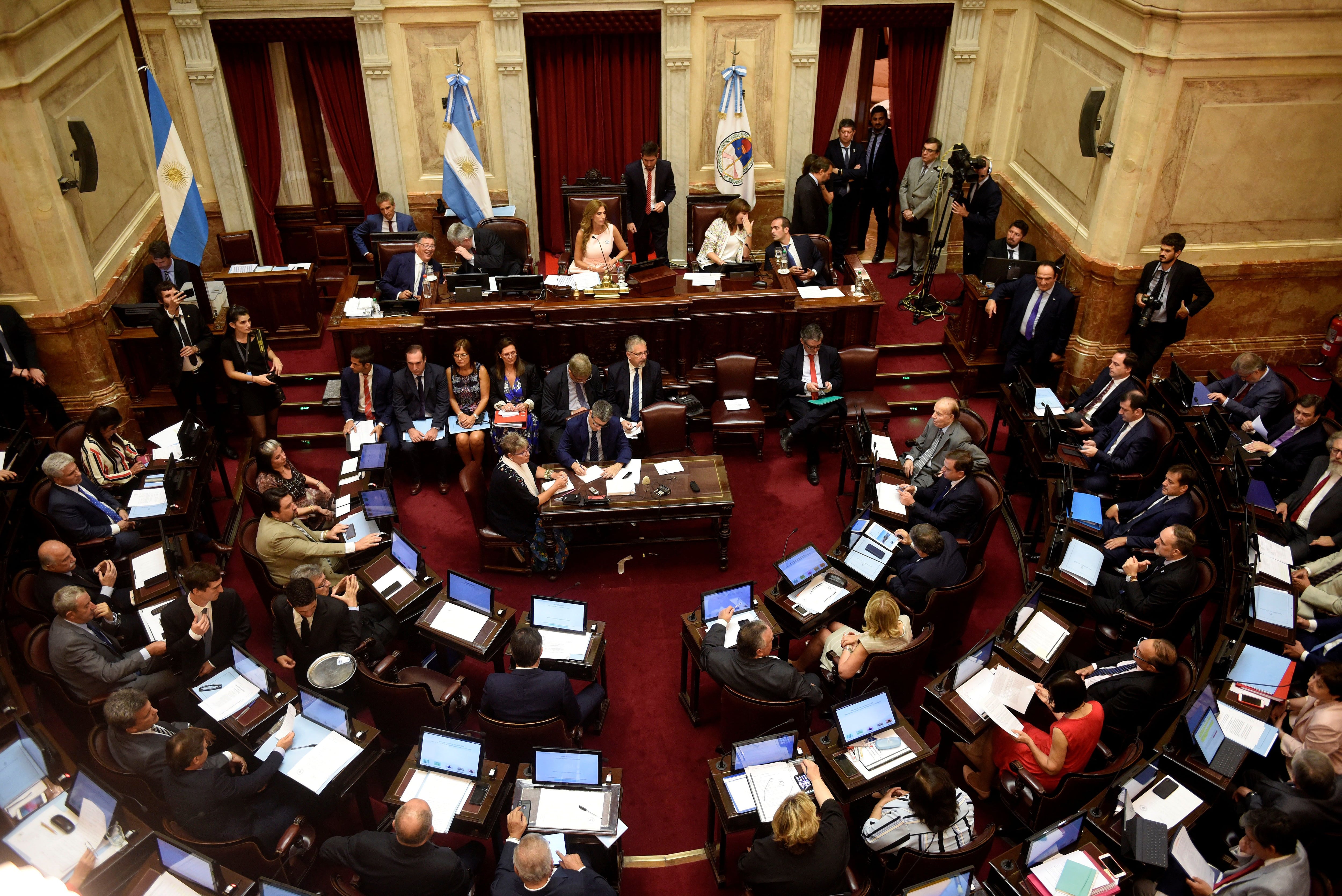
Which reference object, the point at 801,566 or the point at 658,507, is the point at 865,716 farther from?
Result: the point at 658,507

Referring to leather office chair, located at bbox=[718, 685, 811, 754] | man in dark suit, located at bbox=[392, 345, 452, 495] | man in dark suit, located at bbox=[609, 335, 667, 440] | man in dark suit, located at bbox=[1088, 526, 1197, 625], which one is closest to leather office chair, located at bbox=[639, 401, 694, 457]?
man in dark suit, located at bbox=[609, 335, 667, 440]

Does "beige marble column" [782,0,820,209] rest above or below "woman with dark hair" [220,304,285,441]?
above

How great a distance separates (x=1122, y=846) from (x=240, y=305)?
319 inches

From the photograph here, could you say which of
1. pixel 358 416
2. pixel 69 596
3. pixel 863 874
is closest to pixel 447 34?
pixel 358 416

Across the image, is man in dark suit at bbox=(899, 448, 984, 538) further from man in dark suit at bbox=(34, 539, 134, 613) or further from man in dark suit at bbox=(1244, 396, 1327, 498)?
man in dark suit at bbox=(34, 539, 134, 613)

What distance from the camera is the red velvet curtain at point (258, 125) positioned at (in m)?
10.4

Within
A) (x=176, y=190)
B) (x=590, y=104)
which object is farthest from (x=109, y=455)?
(x=590, y=104)

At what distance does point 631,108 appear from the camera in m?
11.2

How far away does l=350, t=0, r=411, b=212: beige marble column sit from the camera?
33.3ft

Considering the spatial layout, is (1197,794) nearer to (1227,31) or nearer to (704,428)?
(704,428)

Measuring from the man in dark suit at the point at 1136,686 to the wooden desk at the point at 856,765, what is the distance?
1075mm

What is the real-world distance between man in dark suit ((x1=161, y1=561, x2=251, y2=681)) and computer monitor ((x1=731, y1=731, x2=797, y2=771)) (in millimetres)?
3162

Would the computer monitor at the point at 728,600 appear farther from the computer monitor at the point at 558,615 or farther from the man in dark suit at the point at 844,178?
the man in dark suit at the point at 844,178

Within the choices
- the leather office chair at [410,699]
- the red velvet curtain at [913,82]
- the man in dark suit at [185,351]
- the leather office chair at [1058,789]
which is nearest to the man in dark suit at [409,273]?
the man in dark suit at [185,351]
